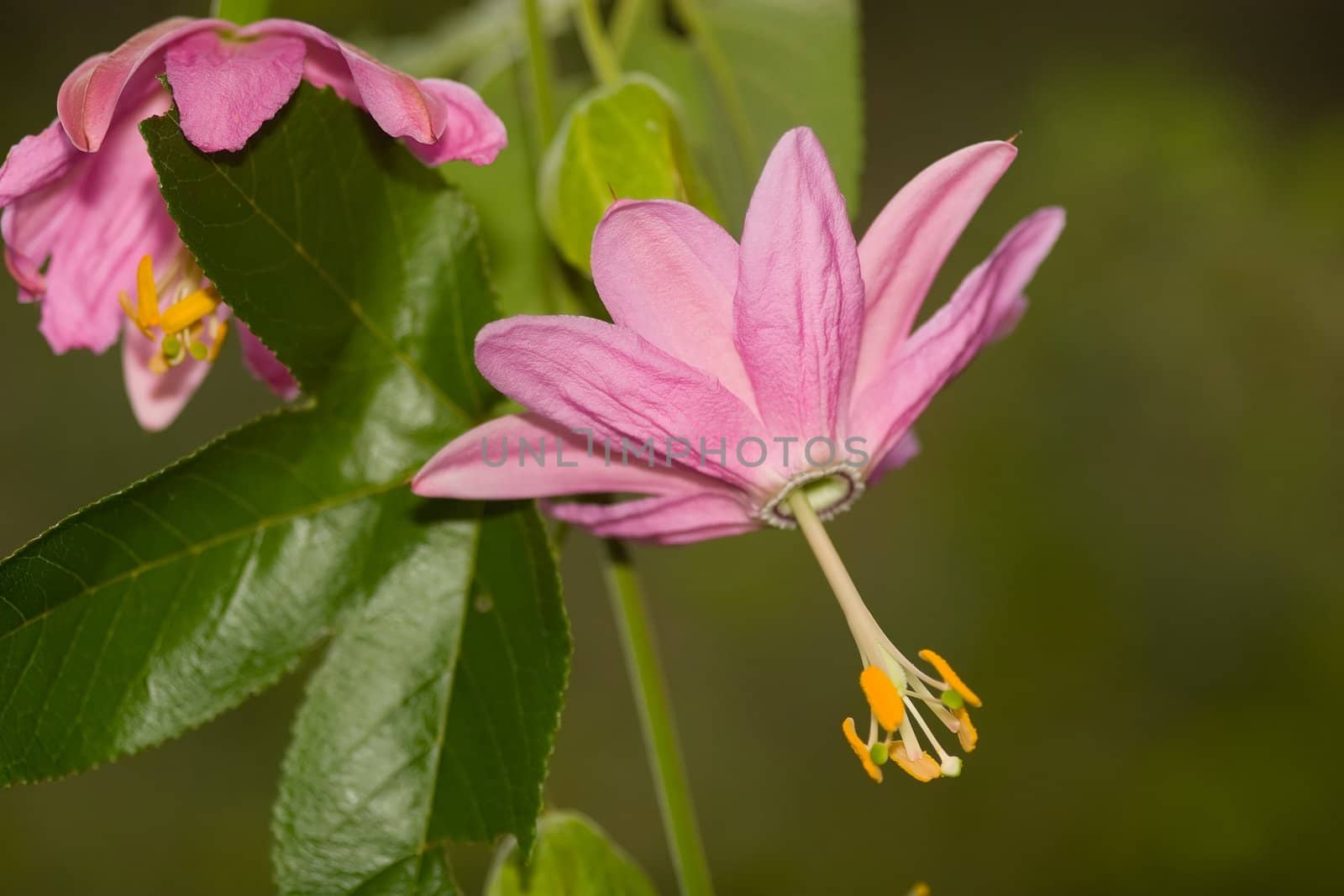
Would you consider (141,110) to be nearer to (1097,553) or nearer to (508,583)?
(508,583)

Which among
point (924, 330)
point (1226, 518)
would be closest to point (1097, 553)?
point (1226, 518)

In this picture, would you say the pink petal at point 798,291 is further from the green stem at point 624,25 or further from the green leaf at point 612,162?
the green stem at point 624,25

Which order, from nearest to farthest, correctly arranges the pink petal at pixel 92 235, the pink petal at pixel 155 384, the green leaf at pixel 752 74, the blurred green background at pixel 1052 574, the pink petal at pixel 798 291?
1. the pink petal at pixel 798 291
2. the pink petal at pixel 92 235
3. the pink petal at pixel 155 384
4. the green leaf at pixel 752 74
5. the blurred green background at pixel 1052 574

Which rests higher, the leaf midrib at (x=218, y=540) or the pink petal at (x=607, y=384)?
the pink petal at (x=607, y=384)

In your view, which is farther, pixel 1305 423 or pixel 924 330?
pixel 1305 423

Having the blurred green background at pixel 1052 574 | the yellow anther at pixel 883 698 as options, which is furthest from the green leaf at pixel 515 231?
the blurred green background at pixel 1052 574

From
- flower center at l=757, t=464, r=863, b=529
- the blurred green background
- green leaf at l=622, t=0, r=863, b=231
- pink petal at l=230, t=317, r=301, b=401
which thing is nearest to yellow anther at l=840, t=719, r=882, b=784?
flower center at l=757, t=464, r=863, b=529
